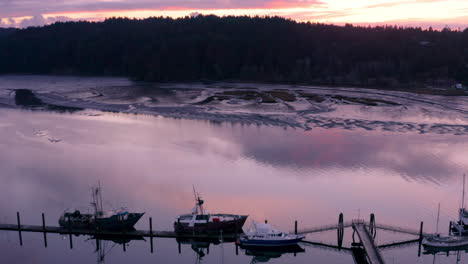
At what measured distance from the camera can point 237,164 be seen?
29.2 meters

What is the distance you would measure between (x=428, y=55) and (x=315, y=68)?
18.4 m

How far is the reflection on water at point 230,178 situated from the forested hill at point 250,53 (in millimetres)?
41734

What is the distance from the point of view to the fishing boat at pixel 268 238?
62.6ft

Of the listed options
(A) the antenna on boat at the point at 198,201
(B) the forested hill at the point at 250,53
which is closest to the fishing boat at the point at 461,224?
(A) the antenna on boat at the point at 198,201

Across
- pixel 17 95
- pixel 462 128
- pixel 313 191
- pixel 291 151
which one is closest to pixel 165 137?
pixel 291 151

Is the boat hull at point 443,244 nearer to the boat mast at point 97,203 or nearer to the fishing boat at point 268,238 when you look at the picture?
the fishing boat at point 268,238

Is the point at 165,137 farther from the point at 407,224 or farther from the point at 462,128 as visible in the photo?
the point at 462,128

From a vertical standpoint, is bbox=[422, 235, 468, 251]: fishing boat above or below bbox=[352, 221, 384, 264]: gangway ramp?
below

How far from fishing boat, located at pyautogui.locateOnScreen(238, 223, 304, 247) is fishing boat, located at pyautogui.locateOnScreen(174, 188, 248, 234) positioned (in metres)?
0.96

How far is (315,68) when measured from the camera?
274ft

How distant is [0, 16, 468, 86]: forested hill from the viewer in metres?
77.7

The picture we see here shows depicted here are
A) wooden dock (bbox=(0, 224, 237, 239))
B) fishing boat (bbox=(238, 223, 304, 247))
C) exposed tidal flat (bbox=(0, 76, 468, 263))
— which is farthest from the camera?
exposed tidal flat (bbox=(0, 76, 468, 263))

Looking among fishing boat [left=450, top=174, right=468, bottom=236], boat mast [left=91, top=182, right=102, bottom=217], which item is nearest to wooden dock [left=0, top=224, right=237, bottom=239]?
boat mast [left=91, top=182, right=102, bottom=217]

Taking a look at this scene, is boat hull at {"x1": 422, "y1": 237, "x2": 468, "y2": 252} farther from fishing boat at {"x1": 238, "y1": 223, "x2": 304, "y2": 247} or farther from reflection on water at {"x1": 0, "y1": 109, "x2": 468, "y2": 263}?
fishing boat at {"x1": 238, "y1": 223, "x2": 304, "y2": 247}
